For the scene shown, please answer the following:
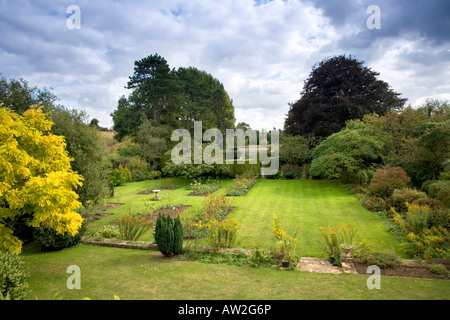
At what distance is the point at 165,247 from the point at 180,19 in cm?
980

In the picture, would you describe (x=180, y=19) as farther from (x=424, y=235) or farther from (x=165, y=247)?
(x=424, y=235)

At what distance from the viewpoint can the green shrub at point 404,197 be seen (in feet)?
29.6

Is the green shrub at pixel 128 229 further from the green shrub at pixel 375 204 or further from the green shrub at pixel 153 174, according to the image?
the green shrub at pixel 153 174

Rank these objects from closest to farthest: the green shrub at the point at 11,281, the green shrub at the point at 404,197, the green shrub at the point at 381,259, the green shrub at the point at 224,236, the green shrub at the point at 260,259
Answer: the green shrub at the point at 11,281
the green shrub at the point at 381,259
the green shrub at the point at 260,259
the green shrub at the point at 224,236
the green shrub at the point at 404,197

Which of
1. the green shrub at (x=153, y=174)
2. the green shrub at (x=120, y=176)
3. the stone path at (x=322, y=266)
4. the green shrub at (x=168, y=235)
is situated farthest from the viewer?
the green shrub at (x=153, y=174)

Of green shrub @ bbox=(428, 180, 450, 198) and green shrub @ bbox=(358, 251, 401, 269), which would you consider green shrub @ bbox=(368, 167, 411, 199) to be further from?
green shrub @ bbox=(358, 251, 401, 269)

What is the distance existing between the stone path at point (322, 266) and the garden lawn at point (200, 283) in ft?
1.12

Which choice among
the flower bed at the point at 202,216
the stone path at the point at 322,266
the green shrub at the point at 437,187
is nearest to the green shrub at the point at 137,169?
the flower bed at the point at 202,216

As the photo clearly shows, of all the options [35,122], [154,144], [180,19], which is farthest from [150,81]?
[35,122]

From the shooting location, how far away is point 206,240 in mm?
7375

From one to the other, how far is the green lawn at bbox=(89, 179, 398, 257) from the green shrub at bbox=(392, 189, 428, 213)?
3.49 ft

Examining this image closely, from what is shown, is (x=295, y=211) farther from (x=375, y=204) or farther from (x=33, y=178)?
(x=33, y=178)

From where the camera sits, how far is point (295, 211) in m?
10.4

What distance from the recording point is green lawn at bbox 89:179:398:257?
7.41 metres
